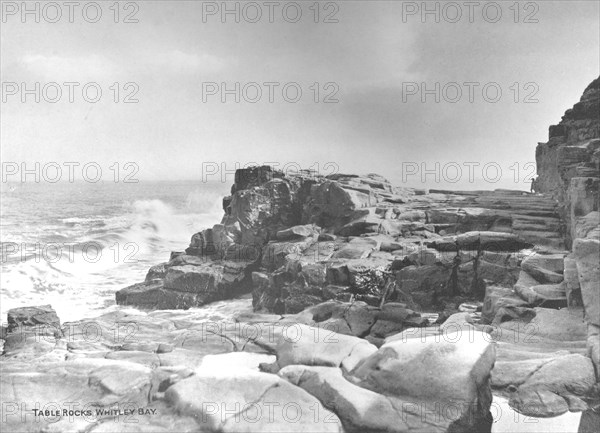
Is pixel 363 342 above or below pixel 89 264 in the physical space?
above

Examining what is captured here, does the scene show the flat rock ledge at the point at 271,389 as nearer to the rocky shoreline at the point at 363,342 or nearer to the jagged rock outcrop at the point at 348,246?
the rocky shoreline at the point at 363,342

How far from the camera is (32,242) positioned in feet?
131

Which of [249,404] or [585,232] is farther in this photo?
[585,232]

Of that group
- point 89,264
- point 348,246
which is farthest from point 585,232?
point 89,264

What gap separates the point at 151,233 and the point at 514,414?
42.5 meters

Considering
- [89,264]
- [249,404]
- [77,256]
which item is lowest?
[89,264]

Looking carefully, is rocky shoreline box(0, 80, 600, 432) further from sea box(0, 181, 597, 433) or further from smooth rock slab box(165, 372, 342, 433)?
sea box(0, 181, 597, 433)

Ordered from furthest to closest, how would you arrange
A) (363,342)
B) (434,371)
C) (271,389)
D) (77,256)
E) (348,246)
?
(77,256), (348,246), (363,342), (434,371), (271,389)

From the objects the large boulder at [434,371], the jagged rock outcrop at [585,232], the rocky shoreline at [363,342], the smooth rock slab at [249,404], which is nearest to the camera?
the smooth rock slab at [249,404]

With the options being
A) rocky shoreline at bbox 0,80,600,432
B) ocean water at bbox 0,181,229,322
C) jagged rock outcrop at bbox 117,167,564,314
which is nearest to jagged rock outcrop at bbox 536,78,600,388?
rocky shoreline at bbox 0,80,600,432

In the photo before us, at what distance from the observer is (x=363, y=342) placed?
851 cm

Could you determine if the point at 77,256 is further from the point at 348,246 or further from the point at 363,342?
the point at 363,342

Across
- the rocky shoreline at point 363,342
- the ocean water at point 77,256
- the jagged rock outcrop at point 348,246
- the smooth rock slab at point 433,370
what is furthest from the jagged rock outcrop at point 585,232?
the ocean water at point 77,256

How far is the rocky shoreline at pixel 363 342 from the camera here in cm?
662
